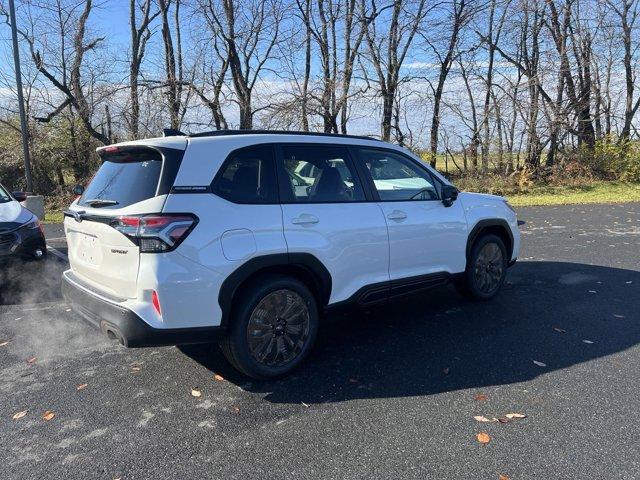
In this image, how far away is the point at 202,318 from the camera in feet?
10.8

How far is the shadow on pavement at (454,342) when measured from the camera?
3.62 meters

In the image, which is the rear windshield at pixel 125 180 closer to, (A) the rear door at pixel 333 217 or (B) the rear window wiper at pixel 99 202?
(B) the rear window wiper at pixel 99 202

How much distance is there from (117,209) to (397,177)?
2.52 metres

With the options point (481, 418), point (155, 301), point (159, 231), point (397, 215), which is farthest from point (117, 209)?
point (481, 418)

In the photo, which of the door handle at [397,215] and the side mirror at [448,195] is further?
the side mirror at [448,195]

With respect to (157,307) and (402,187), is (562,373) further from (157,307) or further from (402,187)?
(157,307)

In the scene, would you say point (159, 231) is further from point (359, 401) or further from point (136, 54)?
point (136, 54)

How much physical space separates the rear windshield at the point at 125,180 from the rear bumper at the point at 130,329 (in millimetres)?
696

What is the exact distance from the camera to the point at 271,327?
3.65m

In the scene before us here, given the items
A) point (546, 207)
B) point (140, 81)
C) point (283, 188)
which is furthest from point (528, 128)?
point (283, 188)

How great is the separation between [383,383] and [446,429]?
68cm

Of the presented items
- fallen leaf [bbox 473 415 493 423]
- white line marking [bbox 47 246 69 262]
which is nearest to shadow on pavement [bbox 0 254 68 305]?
white line marking [bbox 47 246 69 262]

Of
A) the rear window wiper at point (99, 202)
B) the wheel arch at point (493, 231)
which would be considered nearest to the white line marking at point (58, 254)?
the rear window wiper at point (99, 202)

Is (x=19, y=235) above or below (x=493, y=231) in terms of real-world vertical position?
above
